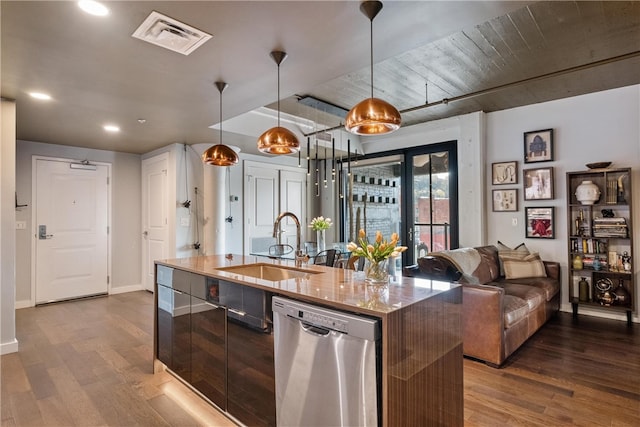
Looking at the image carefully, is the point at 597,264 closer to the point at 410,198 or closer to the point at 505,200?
the point at 505,200

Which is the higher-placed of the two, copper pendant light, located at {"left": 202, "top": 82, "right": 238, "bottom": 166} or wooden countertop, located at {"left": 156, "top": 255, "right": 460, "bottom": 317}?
copper pendant light, located at {"left": 202, "top": 82, "right": 238, "bottom": 166}

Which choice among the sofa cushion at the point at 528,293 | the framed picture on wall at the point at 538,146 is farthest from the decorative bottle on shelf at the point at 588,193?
the sofa cushion at the point at 528,293

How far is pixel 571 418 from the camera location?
7.04 ft

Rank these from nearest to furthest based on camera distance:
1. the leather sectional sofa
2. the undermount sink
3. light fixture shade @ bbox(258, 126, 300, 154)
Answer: the undermount sink → light fixture shade @ bbox(258, 126, 300, 154) → the leather sectional sofa

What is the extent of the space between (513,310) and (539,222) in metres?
2.26

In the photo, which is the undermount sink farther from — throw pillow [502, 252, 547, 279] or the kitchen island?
throw pillow [502, 252, 547, 279]

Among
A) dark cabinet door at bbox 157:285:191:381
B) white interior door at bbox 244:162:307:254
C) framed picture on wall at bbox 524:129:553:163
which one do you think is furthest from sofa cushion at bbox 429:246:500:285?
white interior door at bbox 244:162:307:254

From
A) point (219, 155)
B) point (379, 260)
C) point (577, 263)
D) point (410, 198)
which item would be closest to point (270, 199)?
point (410, 198)

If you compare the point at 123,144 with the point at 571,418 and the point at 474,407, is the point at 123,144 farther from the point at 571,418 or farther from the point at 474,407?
the point at 571,418

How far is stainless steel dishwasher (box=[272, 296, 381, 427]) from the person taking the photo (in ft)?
4.48

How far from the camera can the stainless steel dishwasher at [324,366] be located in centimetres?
137

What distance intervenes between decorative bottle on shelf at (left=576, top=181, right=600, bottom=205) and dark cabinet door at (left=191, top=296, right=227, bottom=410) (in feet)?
14.5

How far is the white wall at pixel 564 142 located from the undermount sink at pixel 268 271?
12.6 ft

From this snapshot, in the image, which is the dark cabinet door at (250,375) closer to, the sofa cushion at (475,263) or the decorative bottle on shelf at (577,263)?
the sofa cushion at (475,263)
